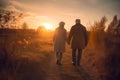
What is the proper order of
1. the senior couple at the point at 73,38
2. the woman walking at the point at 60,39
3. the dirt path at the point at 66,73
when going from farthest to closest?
the woman walking at the point at 60,39 → the senior couple at the point at 73,38 → the dirt path at the point at 66,73

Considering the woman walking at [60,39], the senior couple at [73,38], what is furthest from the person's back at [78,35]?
the woman walking at [60,39]

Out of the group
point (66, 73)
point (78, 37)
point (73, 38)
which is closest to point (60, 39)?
point (73, 38)

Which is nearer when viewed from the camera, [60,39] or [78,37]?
[78,37]

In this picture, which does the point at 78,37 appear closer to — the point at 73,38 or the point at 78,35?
the point at 78,35

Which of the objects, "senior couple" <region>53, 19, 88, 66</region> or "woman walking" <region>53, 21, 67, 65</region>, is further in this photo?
"woman walking" <region>53, 21, 67, 65</region>

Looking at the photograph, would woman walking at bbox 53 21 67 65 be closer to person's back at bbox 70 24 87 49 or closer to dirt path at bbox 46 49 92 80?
person's back at bbox 70 24 87 49

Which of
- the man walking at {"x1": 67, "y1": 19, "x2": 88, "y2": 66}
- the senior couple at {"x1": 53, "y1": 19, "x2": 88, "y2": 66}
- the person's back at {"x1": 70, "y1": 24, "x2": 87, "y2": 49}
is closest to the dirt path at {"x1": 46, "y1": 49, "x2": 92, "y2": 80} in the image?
the senior couple at {"x1": 53, "y1": 19, "x2": 88, "y2": 66}

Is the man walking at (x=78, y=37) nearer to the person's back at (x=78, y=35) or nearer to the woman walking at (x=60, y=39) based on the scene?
the person's back at (x=78, y=35)

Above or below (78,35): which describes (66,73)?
below

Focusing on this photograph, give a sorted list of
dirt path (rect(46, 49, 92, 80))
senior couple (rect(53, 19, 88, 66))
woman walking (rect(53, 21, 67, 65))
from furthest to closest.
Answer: woman walking (rect(53, 21, 67, 65)) < senior couple (rect(53, 19, 88, 66)) < dirt path (rect(46, 49, 92, 80))

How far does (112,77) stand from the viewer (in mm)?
11109

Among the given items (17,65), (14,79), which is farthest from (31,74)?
(14,79)

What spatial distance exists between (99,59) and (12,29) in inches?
205

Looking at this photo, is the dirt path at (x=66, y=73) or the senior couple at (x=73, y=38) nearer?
the dirt path at (x=66, y=73)
